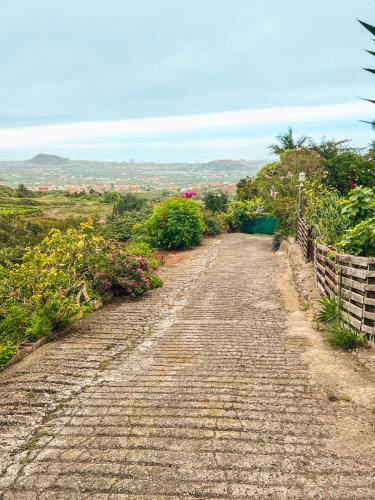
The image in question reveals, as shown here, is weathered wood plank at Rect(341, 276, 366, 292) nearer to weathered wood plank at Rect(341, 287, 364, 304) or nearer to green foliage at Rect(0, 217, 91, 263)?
weathered wood plank at Rect(341, 287, 364, 304)

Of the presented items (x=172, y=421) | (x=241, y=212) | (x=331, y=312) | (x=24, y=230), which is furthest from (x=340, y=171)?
(x=172, y=421)

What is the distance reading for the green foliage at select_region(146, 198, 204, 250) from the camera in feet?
Result: 61.0

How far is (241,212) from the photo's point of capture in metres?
25.8

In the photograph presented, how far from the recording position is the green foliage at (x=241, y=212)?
25594mm

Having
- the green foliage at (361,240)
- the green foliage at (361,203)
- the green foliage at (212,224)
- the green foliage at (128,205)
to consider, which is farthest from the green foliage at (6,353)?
the green foliage at (128,205)

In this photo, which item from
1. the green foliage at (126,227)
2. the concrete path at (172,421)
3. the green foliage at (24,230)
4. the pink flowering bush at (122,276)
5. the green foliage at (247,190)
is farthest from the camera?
the green foliage at (247,190)

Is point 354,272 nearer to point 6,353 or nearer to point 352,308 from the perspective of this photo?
point 352,308

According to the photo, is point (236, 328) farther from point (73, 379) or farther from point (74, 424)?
point (74, 424)

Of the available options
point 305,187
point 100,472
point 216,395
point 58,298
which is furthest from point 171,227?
point 100,472

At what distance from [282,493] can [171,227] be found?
624 inches

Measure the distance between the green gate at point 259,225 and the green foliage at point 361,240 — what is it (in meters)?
18.8

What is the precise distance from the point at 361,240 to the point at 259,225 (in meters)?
19.5

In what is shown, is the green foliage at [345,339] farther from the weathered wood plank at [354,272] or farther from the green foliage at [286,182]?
the green foliage at [286,182]

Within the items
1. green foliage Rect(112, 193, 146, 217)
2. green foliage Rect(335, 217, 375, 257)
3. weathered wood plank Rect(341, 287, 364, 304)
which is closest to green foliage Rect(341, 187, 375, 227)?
green foliage Rect(335, 217, 375, 257)
